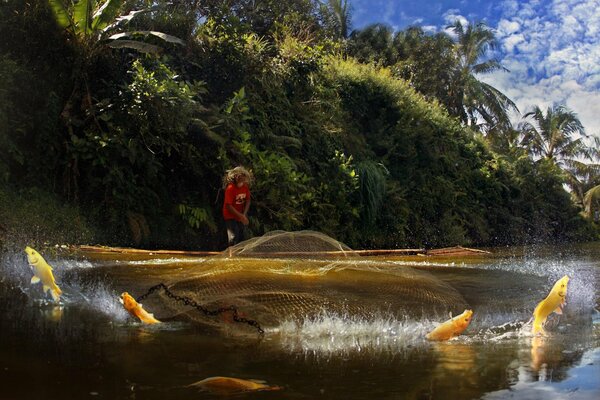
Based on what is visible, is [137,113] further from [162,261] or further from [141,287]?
[141,287]

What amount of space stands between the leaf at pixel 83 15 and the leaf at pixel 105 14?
144 mm

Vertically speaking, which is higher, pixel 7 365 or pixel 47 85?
pixel 47 85

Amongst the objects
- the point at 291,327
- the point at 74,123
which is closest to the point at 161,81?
the point at 74,123

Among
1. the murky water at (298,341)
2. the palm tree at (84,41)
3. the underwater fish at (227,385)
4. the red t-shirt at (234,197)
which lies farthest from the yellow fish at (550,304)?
the palm tree at (84,41)

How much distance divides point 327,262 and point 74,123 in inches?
308

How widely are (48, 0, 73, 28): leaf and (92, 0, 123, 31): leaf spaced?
48 cm

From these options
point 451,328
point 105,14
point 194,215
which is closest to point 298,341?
point 451,328

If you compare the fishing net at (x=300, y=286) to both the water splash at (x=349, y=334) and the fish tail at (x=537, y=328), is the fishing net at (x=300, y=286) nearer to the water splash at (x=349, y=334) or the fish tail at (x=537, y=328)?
the water splash at (x=349, y=334)

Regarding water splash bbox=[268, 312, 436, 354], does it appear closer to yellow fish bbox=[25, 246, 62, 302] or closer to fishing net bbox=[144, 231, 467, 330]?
fishing net bbox=[144, 231, 467, 330]

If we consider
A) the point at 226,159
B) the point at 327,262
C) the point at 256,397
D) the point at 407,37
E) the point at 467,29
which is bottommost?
the point at 256,397

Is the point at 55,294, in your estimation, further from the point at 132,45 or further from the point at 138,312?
the point at 132,45

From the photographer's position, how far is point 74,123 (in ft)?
40.3

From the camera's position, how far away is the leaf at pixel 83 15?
1183cm

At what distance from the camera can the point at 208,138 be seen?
1383 cm
